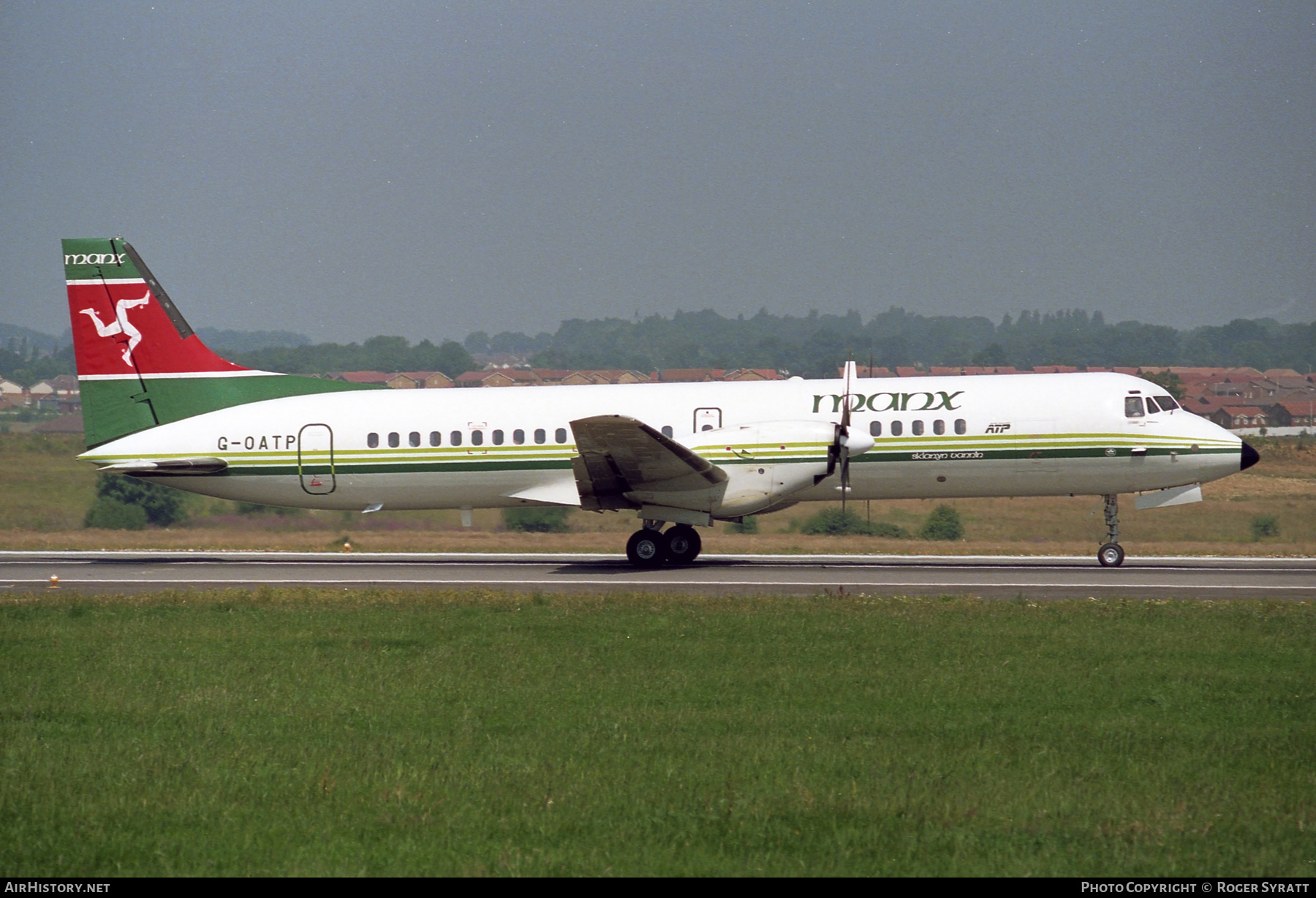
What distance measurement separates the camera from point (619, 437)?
23.3 meters

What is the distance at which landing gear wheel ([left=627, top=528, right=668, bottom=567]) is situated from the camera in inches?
1011

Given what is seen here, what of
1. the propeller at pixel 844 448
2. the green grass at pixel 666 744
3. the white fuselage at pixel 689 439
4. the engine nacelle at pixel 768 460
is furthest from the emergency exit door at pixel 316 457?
the propeller at pixel 844 448

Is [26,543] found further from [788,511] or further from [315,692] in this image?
[315,692]

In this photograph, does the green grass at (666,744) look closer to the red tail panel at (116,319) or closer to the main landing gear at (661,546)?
the main landing gear at (661,546)

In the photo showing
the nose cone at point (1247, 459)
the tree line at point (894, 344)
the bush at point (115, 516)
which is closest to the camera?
the nose cone at point (1247, 459)

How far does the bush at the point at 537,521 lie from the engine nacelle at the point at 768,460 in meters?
13.6

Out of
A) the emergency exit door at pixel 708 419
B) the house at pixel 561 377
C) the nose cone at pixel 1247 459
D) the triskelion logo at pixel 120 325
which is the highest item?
the triskelion logo at pixel 120 325

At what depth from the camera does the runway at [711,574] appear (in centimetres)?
2208

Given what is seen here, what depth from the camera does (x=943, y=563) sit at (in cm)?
2703

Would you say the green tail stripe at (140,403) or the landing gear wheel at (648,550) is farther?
the green tail stripe at (140,403)

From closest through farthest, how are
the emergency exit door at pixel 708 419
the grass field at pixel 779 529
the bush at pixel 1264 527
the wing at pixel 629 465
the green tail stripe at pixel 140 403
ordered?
the wing at pixel 629 465 < the emergency exit door at pixel 708 419 < the green tail stripe at pixel 140 403 < the grass field at pixel 779 529 < the bush at pixel 1264 527

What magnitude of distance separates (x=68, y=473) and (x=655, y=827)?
40.5 m

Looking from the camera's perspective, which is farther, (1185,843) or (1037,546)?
(1037,546)

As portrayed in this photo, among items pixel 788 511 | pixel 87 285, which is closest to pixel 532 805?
pixel 87 285
